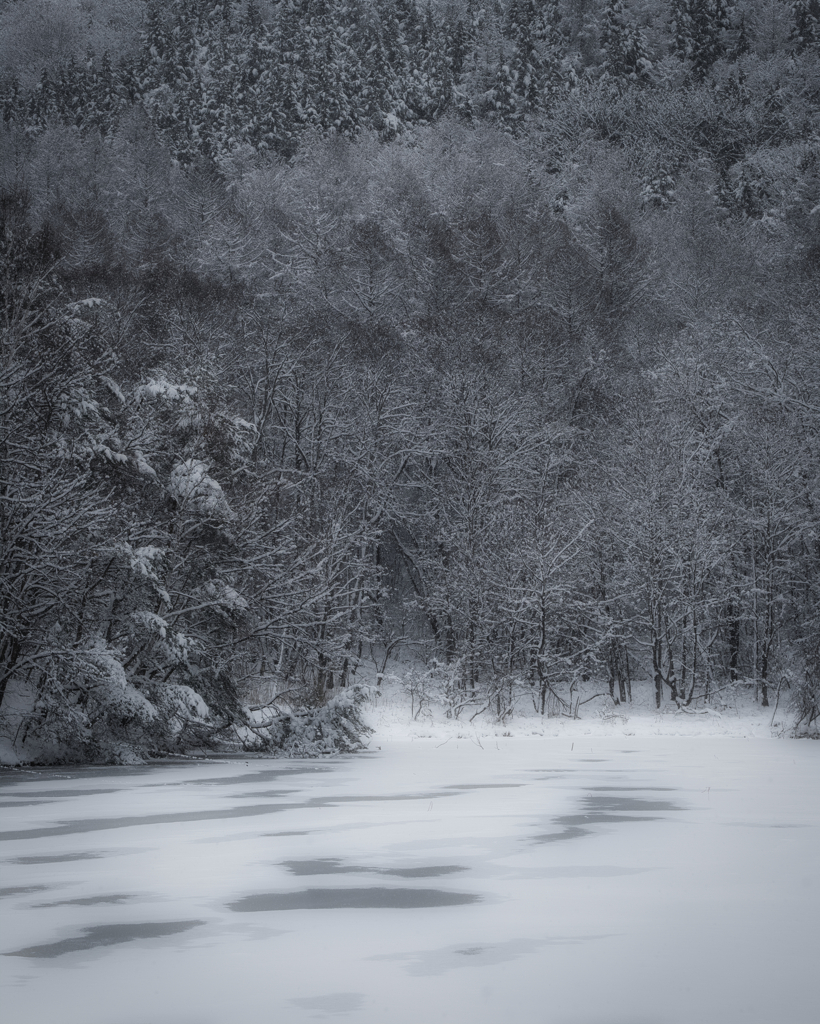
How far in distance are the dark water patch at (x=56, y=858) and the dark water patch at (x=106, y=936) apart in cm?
253

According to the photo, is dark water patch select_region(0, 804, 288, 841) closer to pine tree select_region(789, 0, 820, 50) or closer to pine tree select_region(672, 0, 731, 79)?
pine tree select_region(672, 0, 731, 79)

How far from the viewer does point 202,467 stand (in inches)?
Answer: 829

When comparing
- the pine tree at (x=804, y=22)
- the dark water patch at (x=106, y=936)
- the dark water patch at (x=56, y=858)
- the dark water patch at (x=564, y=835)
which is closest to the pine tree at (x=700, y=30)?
the pine tree at (x=804, y=22)

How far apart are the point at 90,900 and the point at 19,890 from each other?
26.1 inches

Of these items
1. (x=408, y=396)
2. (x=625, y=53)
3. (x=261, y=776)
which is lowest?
(x=261, y=776)

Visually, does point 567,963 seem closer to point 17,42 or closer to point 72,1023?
point 72,1023

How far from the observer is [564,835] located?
36.4 ft

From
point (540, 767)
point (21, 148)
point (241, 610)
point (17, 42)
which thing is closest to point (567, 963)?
point (540, 767)

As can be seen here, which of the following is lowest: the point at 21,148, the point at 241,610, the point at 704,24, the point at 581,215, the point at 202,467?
the point at 241,610

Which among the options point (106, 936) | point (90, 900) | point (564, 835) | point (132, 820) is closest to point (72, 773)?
point (132, 820)

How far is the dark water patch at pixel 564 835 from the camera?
35.4ft

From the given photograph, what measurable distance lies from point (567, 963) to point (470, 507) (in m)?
27.4

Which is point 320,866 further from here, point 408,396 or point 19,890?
point 408,396

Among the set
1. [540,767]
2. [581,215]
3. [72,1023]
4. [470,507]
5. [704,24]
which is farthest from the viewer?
[704,24]
